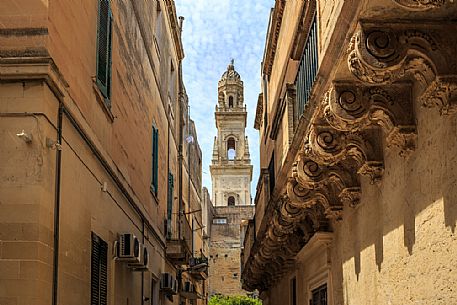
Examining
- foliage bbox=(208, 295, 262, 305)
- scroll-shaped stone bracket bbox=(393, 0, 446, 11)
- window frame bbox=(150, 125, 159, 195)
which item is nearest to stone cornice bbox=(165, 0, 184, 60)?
window frame bbox=(150, 125, 159, 195)

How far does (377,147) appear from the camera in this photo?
7199 millimetres

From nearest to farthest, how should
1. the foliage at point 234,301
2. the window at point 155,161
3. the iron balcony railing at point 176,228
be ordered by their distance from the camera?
the window at point 155,161 → the iron balcony railing at point 176,228 → the foliage at point 234,301

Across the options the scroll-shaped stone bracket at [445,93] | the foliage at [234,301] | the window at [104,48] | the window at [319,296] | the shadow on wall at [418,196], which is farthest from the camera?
the foliage at [234,301]

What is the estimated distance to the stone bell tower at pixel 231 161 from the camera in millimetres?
77062

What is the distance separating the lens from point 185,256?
20906mm

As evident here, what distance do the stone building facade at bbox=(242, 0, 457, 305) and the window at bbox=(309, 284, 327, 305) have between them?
0.40 ft

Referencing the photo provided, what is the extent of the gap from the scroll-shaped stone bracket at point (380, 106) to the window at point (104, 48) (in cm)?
428

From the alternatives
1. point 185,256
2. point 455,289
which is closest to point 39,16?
point 455,289

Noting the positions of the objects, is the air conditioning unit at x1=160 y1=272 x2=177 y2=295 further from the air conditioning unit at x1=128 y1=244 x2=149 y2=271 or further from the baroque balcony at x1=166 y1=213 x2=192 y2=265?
the air conditioning unit at x1=128 y1=244 x2=149 y2=271

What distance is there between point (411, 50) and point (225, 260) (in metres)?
62.2

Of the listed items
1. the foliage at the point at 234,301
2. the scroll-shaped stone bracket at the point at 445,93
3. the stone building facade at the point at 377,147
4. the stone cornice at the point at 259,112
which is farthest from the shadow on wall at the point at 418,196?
the foliage at the point at 234,301

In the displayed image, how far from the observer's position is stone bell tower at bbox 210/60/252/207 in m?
77.1

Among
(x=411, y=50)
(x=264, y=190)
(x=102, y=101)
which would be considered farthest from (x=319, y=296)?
(x=411, y=50)

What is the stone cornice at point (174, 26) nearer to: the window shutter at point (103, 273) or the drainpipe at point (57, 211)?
the window shutter at point (103, 273)
